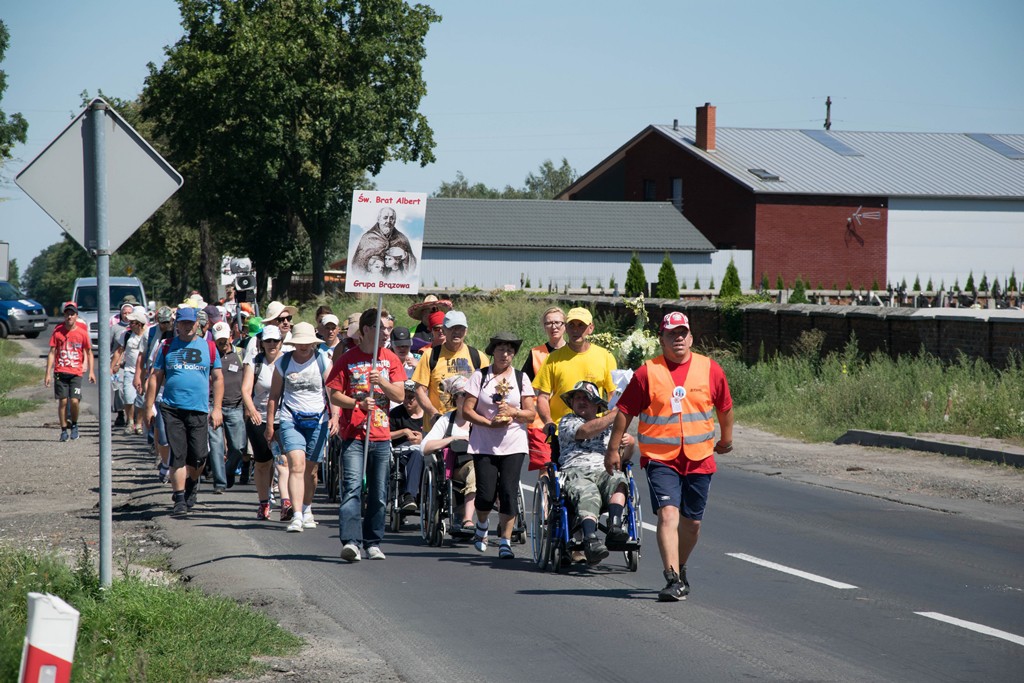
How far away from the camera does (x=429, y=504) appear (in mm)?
11039

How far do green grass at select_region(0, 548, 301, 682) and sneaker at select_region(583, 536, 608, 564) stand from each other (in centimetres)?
247

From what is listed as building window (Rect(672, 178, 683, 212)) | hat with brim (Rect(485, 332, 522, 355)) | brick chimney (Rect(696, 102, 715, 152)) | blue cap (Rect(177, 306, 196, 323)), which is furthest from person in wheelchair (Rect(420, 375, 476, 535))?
building window (Rect(672, 178, 683, 212))

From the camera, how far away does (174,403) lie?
12.5m

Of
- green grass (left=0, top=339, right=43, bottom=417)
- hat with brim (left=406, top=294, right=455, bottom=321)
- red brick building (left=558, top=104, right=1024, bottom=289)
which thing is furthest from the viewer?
red brick building (left=558, top=104, right=1024, bottom=289)

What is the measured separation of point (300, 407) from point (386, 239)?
175 centimetres

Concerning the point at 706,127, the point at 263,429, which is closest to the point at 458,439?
the point at 263,429

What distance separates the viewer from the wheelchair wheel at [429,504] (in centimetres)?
1088

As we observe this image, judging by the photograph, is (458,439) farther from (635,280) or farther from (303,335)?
(635,280)

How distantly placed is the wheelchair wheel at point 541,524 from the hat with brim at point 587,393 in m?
0.62

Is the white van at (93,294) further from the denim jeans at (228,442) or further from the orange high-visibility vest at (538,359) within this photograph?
the orange high-visibility vest at (538,359)

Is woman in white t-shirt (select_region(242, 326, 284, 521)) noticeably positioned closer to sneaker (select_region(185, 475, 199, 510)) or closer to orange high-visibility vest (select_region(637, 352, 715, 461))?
sneaker (select_region(185, 475, 199, 510))

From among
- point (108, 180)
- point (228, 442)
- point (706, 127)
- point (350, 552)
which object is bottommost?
point (350, 552)

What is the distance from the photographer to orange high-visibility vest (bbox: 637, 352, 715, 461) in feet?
27.6

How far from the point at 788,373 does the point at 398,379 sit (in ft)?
52.7
